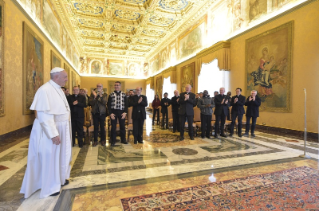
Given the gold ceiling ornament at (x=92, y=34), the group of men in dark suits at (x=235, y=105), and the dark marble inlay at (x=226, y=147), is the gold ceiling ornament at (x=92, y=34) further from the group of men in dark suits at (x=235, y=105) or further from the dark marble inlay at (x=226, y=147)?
the dark marble inlay at (x=226, y=147)

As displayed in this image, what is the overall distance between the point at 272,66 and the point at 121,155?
6372 millimetres

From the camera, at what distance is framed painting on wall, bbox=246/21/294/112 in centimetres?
582

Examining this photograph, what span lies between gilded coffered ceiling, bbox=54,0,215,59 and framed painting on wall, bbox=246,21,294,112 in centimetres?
435

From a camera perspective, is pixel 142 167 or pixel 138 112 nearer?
pixel 142 167

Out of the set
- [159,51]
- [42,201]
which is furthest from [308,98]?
[159,51]

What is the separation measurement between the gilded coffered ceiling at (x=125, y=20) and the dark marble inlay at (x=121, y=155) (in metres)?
8.63

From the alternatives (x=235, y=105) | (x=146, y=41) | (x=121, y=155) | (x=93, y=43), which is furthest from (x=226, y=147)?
(x=93, y=43)

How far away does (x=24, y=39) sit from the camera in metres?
5.66

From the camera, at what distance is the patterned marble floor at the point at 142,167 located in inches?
83.6

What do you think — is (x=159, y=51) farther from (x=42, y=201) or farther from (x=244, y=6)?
(x=42, y=201)

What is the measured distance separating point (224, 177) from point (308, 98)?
473 cm

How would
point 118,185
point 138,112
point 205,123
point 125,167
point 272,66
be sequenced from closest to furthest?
point 118,185 < point 125,167 < point 138,112 < point 205,123 < point 272,66

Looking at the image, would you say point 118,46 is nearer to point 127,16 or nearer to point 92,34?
point 92,34

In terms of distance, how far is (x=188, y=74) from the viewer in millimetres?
11984
